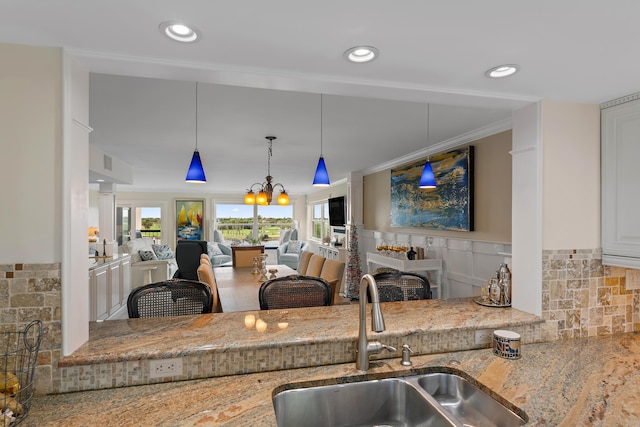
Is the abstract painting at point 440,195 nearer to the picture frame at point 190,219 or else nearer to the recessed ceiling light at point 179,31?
the recessed ceiling light at point 179,31

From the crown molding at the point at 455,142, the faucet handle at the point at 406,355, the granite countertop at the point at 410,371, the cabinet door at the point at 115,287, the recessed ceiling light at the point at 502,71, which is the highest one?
the crown molding at the point at 455,142

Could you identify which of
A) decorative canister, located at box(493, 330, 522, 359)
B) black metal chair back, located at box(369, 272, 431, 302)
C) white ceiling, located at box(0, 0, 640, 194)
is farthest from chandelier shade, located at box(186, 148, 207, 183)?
decorative canister, located at box(493, 330, 522, 359)

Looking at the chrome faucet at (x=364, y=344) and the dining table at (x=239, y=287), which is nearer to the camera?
the chrome faucet at (x=364, y=344)

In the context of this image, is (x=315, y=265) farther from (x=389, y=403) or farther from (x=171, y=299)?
(x=389, y=403)

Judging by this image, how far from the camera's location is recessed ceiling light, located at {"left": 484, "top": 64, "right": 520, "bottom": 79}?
1.57 meters

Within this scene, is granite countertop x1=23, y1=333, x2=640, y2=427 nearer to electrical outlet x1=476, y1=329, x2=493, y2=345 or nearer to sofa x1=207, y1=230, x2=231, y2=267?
electrical outlet x1=476, y1=329, x2=493, y2=345

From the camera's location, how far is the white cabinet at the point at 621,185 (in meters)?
1.84

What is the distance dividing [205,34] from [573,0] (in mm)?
1172

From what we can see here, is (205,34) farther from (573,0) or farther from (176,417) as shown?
(176,417)

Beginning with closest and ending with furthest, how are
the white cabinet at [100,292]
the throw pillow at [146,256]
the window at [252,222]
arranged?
the white cabinet at [100,292] → the throw pillow at [146,256] → the window at [252,222]

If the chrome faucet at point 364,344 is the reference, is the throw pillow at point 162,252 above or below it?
below

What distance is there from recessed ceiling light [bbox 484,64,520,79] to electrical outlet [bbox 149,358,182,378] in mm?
1784

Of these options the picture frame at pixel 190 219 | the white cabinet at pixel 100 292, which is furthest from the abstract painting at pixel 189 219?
the white cabinet at pixel 100 292

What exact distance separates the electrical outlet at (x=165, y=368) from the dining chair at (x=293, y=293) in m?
0.86
